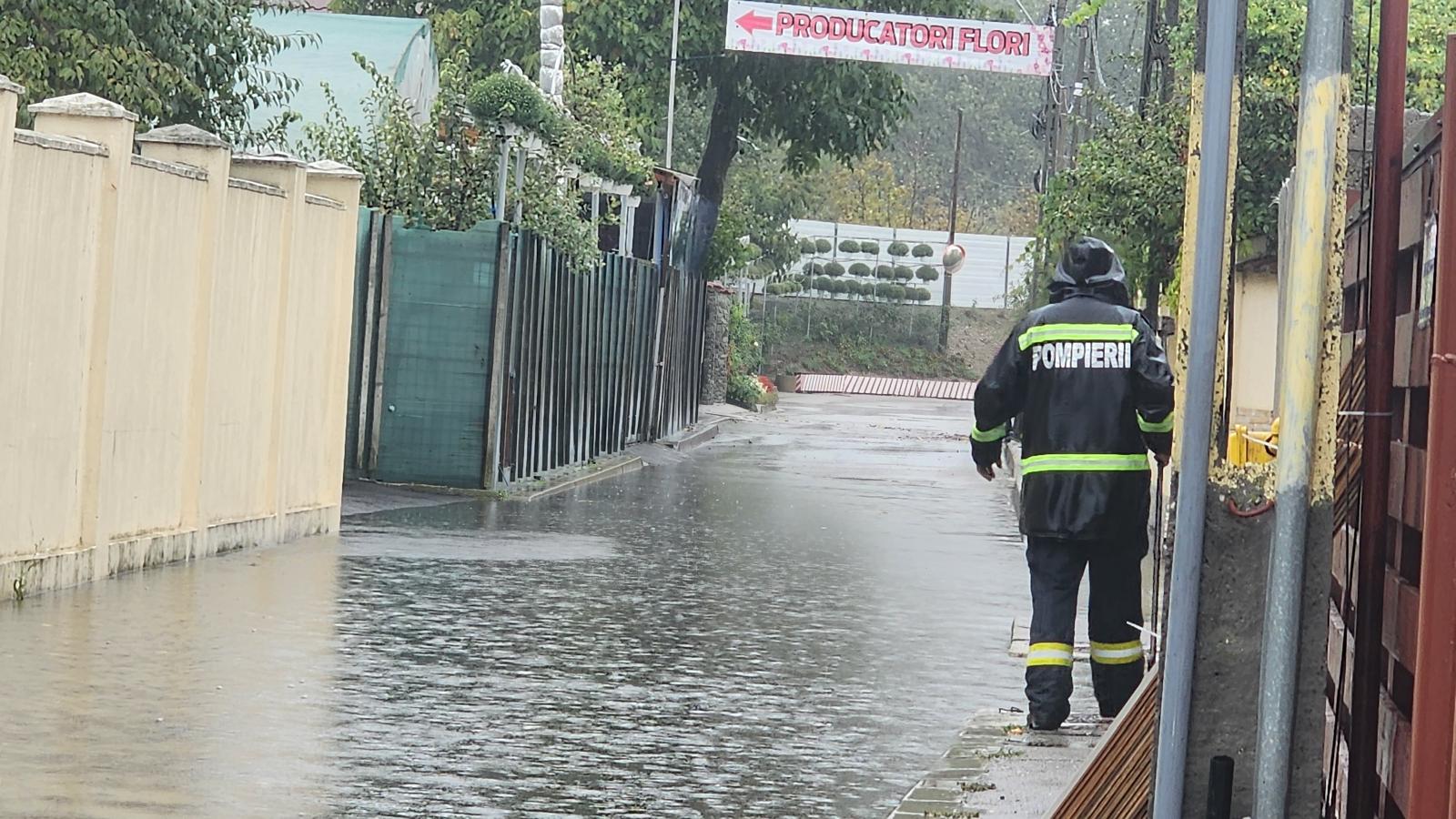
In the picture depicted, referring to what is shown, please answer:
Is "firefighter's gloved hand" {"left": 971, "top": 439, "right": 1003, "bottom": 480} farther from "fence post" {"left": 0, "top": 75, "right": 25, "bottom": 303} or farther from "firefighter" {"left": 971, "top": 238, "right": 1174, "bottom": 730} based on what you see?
"fence post" {"left": 0, "top": 75, "right": 25, "bottom": 303}

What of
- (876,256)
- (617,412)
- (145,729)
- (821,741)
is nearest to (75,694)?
(145,729)

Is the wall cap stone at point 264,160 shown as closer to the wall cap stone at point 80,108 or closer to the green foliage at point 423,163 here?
the wall cap stone at point 80,108

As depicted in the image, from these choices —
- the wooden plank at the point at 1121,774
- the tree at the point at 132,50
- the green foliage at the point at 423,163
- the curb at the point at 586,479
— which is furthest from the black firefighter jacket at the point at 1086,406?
the curb at the point at 586,479

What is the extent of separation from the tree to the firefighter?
1091cm

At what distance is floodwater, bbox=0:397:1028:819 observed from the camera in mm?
6980

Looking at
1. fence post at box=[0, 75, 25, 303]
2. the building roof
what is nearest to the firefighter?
fence post at box=[0, 75, 25, 303]

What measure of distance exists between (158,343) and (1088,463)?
19.0 ft

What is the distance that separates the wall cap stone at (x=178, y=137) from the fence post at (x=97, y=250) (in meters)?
1.05

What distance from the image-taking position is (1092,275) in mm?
8297

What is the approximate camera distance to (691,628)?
11.1 m

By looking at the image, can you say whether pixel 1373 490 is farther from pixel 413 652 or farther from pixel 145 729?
pixel 413 652

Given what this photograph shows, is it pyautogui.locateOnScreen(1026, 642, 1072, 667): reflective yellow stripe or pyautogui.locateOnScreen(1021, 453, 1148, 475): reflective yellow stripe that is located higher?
pyautogui.locateOnScreen(1021, 453, 1148, 475): reflective yellow stripe

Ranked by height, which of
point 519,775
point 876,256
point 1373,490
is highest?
point 876,256

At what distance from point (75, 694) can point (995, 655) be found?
4525mm
